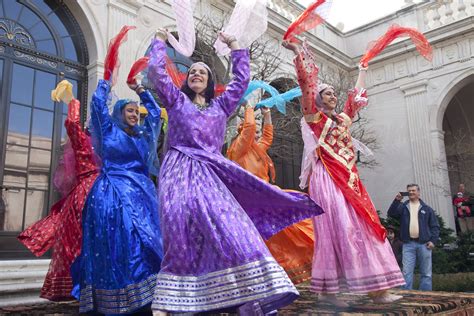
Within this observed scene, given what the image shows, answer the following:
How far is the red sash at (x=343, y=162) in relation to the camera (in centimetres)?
339

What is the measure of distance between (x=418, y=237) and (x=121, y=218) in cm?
489

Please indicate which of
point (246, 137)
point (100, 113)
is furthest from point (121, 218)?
point (246, 137)

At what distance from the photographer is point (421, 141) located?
12.7m

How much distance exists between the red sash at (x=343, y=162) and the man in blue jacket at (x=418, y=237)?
10.9 ft

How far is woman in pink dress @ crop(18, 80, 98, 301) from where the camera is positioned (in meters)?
3.83

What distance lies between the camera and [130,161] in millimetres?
3498

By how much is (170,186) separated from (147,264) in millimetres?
787

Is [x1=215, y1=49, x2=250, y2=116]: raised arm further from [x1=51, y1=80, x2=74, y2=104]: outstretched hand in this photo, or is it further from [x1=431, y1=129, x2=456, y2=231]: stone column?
[x1=431, y1=129, x2=456, y2=231]: stone column

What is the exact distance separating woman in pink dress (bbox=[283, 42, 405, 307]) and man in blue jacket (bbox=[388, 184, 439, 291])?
130 inches

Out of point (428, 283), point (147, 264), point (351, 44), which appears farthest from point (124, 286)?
A: point (351, 44)

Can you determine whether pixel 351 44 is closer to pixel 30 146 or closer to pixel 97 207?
pixel 30 146

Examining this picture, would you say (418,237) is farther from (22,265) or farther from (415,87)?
(415,87)

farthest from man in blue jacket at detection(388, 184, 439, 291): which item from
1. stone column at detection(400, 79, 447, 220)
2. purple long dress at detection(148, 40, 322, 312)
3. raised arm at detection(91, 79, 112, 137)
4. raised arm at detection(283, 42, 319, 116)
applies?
stone column at detection(400, 79, 447, 220)

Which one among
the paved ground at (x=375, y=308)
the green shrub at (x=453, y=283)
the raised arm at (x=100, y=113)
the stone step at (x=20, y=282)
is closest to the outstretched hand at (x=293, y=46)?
the raised arm at (x=100, y=113)
